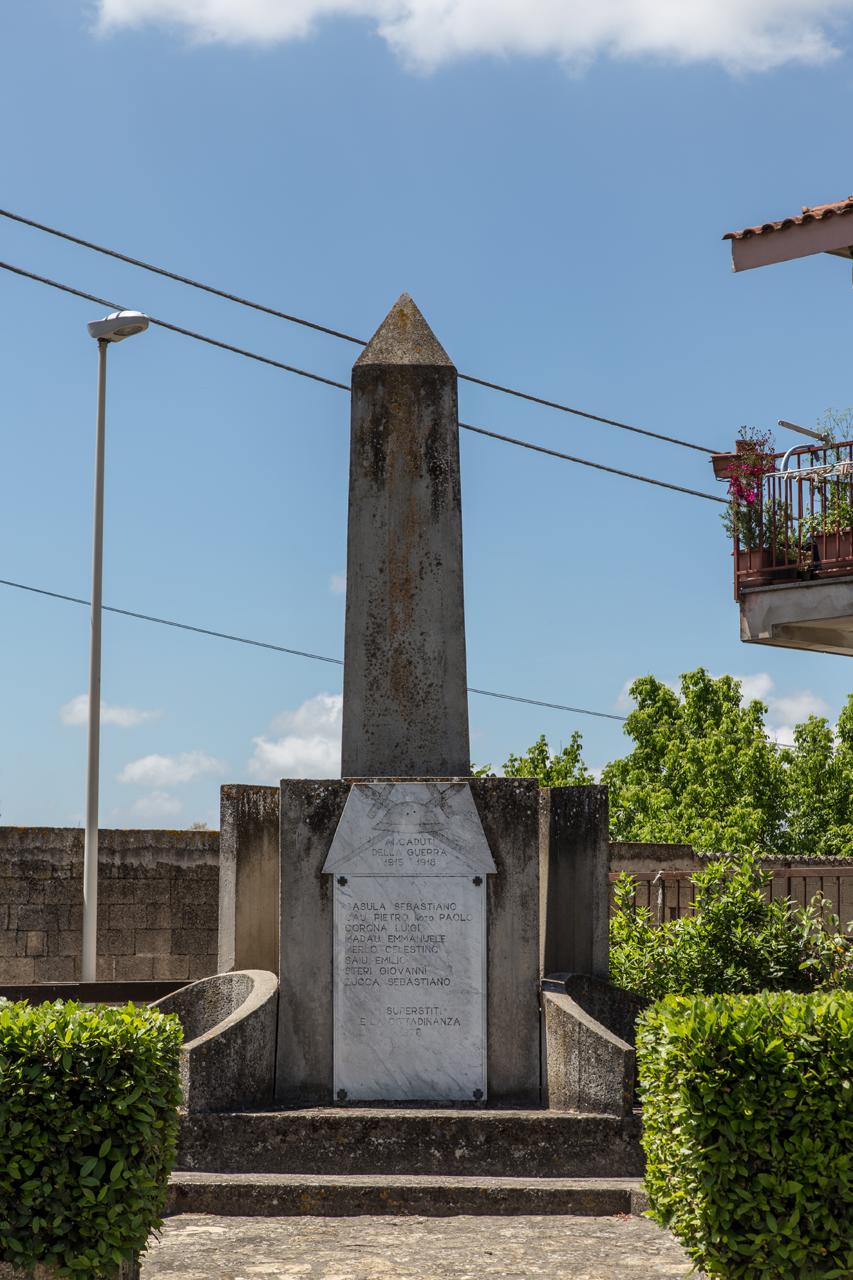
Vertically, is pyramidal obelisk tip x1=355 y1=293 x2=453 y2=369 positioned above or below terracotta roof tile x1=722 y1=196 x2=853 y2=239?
below

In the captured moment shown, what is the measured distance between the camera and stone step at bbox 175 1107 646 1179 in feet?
19.3

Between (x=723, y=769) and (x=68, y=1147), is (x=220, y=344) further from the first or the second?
(x=723, y=769)

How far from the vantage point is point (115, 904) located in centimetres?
1249

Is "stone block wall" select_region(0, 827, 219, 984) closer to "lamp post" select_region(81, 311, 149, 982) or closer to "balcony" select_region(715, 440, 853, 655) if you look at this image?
"lamp post" select_region(81, 311, 149, 982)

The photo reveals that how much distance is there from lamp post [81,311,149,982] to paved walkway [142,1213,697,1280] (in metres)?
6.65

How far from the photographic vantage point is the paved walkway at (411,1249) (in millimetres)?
4582

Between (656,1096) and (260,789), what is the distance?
3493 mm

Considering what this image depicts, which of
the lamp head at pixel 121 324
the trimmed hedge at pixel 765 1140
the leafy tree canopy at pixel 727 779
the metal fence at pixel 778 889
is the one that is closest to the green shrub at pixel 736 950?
the metal fence at pixel 778 889

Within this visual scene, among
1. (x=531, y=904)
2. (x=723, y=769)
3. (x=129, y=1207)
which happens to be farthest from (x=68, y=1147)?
(x=723, y=769)

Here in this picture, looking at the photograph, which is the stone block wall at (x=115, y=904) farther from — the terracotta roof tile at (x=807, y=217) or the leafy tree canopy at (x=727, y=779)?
the leafy tree canopy at (x=727, y=779)

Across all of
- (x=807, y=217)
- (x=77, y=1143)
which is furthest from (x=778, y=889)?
(x=77, y=1143)

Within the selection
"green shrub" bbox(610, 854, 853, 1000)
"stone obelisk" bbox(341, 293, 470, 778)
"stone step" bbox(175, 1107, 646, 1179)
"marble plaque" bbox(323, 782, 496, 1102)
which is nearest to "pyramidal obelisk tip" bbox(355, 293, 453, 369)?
"stone obelisk" bbox(341, 293, 470, 778)

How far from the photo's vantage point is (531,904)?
660cm

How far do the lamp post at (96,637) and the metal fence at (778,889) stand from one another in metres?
4.70
